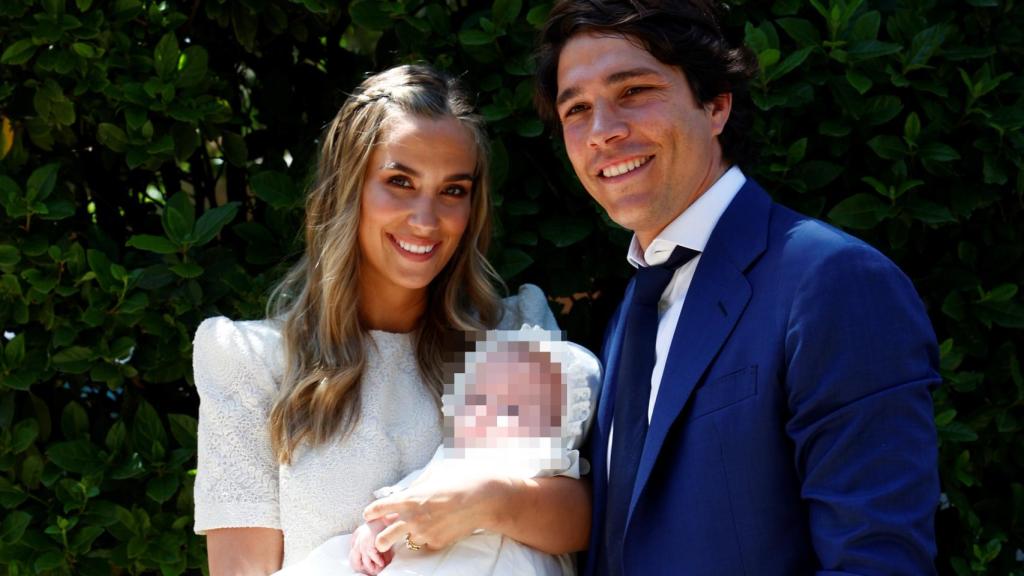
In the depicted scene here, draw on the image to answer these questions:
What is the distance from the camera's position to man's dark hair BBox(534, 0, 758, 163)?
2.40 metres

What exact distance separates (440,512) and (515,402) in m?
0.29

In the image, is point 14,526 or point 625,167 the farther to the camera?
point 14,526

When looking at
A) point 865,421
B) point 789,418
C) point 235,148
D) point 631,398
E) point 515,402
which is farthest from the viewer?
point 235,148

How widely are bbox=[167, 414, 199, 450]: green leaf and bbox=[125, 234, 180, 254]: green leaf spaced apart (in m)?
0.45

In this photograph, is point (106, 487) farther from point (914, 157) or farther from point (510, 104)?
point (914, 157)

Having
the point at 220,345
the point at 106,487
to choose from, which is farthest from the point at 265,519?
the point at 106,487

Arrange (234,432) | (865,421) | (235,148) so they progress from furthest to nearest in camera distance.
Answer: (235,148), (234,432), (865,421)

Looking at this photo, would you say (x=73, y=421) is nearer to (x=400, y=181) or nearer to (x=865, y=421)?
(x=400, y=181)

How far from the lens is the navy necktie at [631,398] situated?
2293mm

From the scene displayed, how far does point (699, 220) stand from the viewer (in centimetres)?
235

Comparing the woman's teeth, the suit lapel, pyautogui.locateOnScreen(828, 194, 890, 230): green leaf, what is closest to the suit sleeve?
the suit lapel

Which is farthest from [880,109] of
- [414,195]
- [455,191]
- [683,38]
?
[414,195]

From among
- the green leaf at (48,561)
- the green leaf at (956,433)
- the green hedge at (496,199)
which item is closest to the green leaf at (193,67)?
the green hedge at (496,199)

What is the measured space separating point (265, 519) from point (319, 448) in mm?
204
